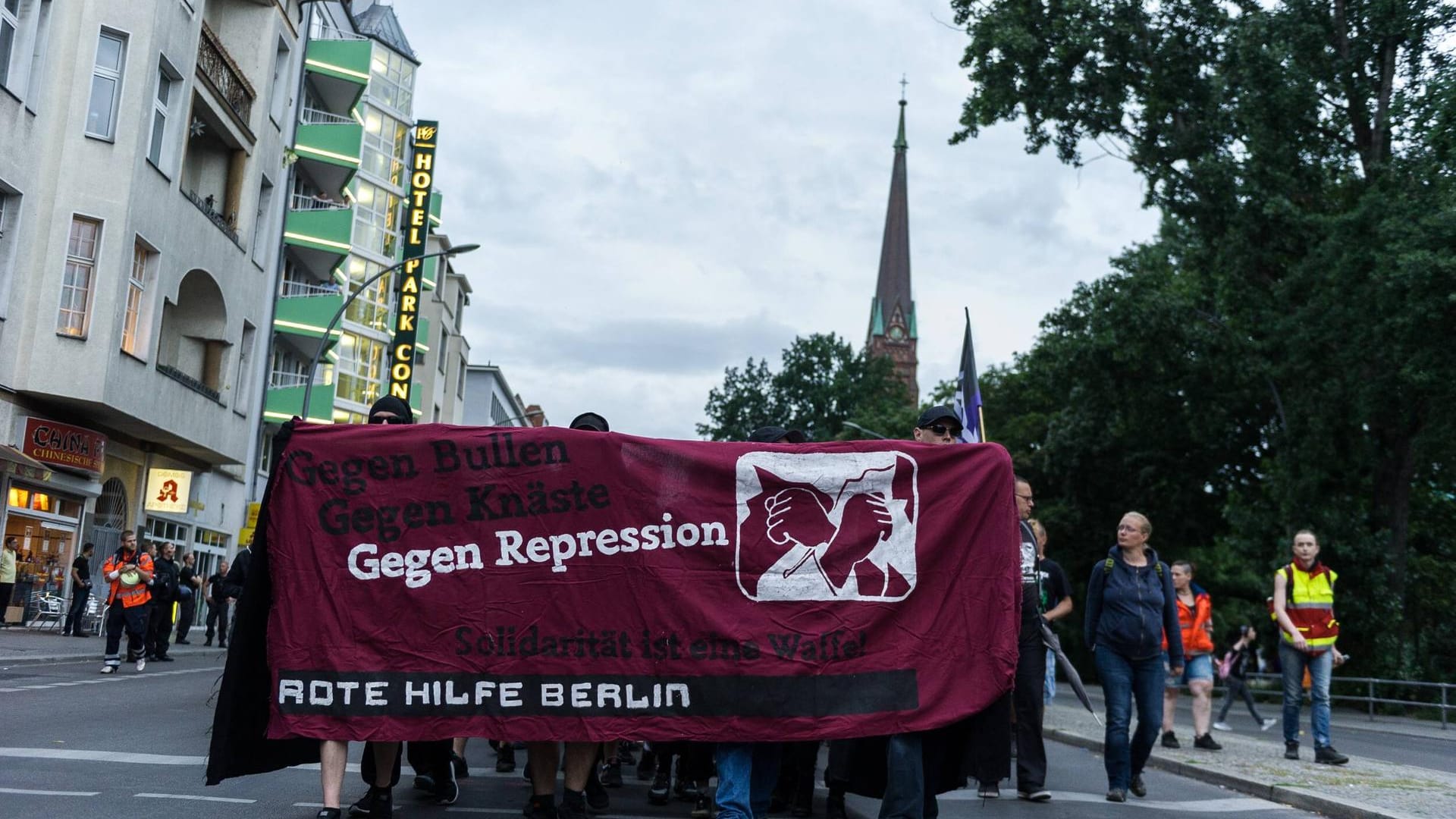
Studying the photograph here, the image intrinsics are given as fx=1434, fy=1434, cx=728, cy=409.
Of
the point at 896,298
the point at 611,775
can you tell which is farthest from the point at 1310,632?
the point at 896,298

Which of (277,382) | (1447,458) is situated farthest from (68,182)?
(1447,458)

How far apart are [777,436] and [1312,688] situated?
6.60m

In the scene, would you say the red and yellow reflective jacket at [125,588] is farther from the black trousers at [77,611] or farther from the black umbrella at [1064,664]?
the black umbrella at [1064,664]

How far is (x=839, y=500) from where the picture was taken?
6832mm

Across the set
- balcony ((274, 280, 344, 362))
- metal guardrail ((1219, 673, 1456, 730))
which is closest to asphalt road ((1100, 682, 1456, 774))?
metal guardrail ((1219, 673, 1456, 730))

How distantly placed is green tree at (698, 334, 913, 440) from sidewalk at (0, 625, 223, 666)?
179 ft

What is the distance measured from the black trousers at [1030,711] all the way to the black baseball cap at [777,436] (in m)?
1.89

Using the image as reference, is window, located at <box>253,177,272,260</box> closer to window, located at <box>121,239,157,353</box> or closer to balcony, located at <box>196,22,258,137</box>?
balcony, located at <box>196,22,258,137</box>

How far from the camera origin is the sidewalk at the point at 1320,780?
9.44 meters

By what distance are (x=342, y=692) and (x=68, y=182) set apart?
2121 centimetres

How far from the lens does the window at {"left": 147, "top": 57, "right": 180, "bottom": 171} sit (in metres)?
26.9

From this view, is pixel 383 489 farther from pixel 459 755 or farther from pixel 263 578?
pixel 459 755

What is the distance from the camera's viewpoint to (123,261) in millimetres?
25328

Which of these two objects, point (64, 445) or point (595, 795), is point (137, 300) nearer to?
point (64, 445)
